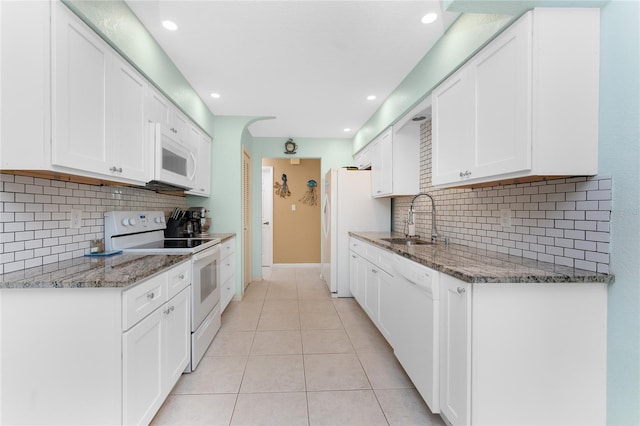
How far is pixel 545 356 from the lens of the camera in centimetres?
124

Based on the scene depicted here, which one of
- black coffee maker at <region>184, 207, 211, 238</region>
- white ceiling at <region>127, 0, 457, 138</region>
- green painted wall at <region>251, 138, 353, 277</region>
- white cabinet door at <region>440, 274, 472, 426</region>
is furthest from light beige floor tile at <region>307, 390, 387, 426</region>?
green painted wall at <region>251, 138, 353, 277</region>

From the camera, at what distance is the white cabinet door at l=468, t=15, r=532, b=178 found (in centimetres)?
133

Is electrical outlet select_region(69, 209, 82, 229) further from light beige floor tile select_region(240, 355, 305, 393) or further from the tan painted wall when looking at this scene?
the tan painted wall

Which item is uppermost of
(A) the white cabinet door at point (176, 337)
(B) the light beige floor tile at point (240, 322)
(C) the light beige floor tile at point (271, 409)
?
(A) the white cabinet door at point (176, 337)

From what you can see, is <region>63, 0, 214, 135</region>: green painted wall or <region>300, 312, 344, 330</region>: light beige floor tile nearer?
<region>63, 0, 214, 135</region>: green painted wall

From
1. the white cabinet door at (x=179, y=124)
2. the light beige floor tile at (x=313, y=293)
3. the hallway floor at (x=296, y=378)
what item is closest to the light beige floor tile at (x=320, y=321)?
the hallway floor at (x=296, y=378)

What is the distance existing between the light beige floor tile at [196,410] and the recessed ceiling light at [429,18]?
108 inches

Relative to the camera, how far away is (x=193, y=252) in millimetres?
2076

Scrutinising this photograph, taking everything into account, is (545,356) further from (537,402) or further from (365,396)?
(365,396)

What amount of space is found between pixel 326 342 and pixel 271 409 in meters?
0.93

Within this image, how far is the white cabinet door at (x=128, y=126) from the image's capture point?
1684 mm

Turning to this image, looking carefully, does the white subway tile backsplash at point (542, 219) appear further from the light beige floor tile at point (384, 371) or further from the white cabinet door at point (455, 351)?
the light beige floor tile at point (384, 371)

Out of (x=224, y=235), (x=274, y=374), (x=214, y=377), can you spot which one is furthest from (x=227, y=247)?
(x=274, y=374)

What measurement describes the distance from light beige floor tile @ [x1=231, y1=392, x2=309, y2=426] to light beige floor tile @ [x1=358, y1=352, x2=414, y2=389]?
1.74ft
